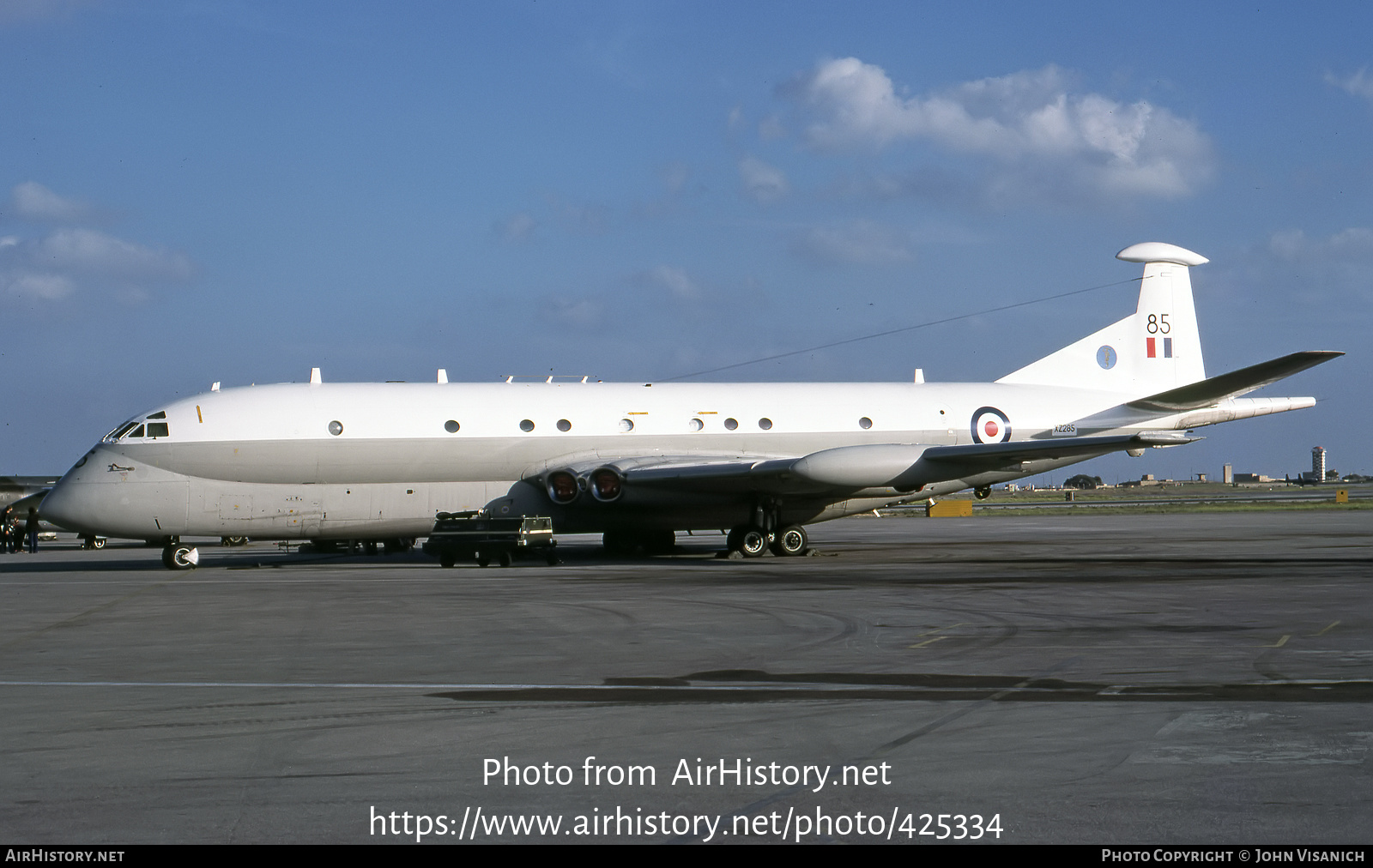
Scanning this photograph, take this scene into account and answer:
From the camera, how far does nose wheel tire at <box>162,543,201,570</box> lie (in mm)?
25125

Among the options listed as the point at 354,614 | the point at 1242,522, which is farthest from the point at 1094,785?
the point at 1242,522

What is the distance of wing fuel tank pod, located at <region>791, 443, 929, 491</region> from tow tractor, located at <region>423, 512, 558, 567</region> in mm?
5556

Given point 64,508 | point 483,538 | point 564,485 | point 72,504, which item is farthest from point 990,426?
point 64,508

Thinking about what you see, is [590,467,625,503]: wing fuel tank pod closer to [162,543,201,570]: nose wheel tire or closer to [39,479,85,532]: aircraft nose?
[162,543,201,570]: nose wheel tire

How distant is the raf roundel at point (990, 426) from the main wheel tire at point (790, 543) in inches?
208

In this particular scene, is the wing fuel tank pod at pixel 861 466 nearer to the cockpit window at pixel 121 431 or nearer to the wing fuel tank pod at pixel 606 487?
the wing fuel tank pod at pixel 606 487

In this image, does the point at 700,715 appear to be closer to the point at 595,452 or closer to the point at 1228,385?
the point at 595,452

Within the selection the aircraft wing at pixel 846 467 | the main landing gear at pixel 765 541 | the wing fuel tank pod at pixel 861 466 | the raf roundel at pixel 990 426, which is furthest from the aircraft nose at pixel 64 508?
the raf roundel at pixel 990 426

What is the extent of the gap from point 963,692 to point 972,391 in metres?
22.2

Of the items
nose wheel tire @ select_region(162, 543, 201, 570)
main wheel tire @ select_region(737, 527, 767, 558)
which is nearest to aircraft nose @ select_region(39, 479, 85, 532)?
nose wheel tire @ select_region(162, 543, 201, 570)

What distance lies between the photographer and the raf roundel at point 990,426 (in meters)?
29.3

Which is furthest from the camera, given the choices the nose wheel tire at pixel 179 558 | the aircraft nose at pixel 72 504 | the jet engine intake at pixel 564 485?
the jet engine intake at pixel 564 485

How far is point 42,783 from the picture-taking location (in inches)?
242
